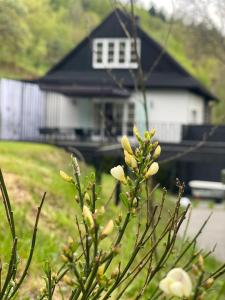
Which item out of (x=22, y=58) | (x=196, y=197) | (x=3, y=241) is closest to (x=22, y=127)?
(x=196, y=197)

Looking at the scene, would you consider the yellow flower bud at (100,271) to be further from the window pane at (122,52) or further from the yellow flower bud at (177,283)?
the window pane at (122,52)

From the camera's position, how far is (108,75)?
28094 millimetres

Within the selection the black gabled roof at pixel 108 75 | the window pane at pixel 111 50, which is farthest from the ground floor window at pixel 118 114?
the window pane at pixel 111 50

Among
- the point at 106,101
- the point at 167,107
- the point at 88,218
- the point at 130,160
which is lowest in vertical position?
the point at 88,218

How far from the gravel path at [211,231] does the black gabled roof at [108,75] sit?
10824 mm

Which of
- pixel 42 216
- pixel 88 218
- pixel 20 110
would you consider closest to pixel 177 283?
pixel 88 218

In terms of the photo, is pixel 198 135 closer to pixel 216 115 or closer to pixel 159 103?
pixel 159 103

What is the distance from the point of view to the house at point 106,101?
84.5ft

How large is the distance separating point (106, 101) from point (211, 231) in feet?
56.3

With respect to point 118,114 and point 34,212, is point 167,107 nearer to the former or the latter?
point 118,114

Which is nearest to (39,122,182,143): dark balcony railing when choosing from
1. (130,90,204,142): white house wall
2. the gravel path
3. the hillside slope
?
(130,90,204,142): white house wall

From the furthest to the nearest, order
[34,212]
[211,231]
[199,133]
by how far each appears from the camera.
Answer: [199,133] → [211,231] → [34,212]

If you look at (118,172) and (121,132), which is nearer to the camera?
(118,172)

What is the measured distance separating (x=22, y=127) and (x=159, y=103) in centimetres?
615
